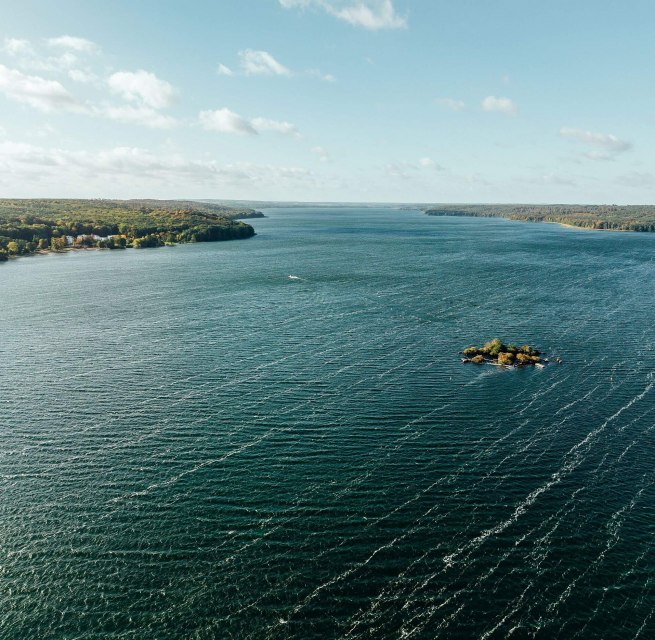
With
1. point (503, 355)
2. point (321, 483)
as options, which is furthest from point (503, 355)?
point (321, 483)

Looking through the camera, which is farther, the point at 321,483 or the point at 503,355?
the point at 503,355

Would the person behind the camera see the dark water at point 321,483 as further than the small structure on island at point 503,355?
No

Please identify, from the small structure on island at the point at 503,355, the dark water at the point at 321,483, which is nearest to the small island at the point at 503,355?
the small structure on island at the point at 503,355

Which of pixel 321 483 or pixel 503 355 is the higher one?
pixel 503 355

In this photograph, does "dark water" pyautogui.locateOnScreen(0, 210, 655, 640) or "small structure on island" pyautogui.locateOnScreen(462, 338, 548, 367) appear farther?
"small structure on island" pyautogui.locateOnScreen(462, 338, 548, 367)

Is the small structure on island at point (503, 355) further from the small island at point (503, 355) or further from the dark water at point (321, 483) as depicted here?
the dark water at point (321, 483)

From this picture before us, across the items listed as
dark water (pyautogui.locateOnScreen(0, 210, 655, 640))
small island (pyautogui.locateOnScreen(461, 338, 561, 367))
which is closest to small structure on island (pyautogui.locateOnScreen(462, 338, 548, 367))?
small island (pyautogui.locateOnScreen(461, 338, 561, 367))

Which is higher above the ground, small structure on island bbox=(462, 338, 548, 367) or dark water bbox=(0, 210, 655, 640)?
small structure on island bbox=(462, 338, 548, 367)

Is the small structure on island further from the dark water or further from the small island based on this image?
the dark water

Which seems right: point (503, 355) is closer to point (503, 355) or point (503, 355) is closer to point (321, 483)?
point (503, 355)
